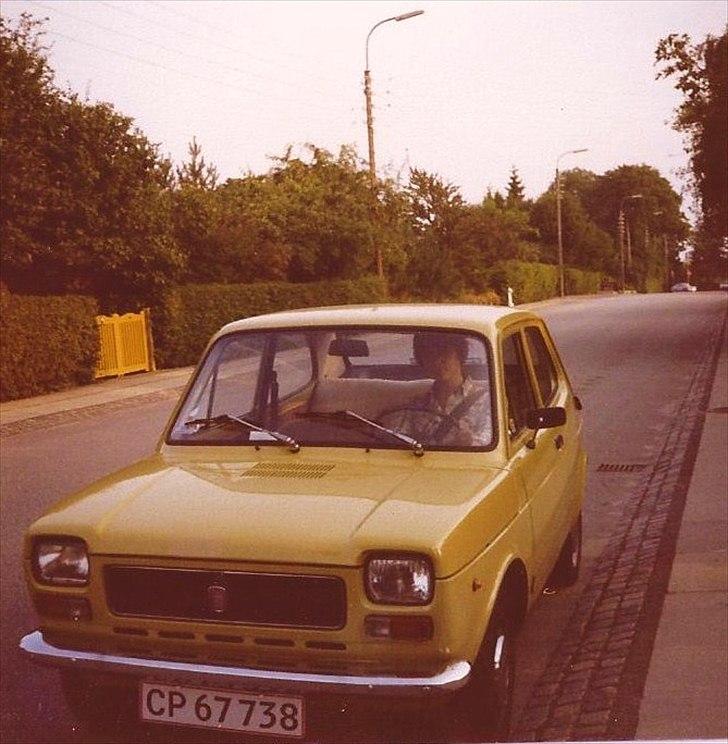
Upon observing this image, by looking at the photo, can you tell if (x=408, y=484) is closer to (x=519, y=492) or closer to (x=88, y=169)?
(x=519, y=492)

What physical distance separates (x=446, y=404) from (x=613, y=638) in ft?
5.55

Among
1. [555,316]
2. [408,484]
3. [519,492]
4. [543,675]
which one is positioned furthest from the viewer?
[555,316]

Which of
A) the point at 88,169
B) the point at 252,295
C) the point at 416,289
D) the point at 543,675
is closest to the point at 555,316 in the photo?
the point at 416,289

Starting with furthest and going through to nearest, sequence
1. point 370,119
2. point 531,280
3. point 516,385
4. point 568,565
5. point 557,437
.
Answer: point 531,280 < point 370,119 < point 568,565 < point 557,437 < point 516,385

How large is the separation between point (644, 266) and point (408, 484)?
115491mm

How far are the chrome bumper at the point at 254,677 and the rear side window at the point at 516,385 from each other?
4.63 feet

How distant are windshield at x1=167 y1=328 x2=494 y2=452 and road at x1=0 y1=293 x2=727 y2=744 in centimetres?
123

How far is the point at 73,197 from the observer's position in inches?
899

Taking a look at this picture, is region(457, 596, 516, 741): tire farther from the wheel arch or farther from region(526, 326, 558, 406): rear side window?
region(526, 326, 558, 406): rear side window

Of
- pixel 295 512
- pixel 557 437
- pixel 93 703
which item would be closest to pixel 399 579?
pixel 295 512

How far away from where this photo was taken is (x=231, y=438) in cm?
464

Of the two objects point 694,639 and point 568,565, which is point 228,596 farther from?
point 568,565

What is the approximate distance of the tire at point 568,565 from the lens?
20.0 ft

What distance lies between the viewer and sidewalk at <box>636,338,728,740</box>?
419cm
